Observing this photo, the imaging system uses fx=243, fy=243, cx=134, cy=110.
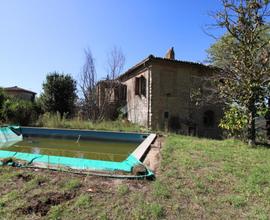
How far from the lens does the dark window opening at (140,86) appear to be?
14817 millimetres

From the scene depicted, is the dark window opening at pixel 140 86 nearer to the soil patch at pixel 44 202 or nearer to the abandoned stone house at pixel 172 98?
the abandoned stone house at pixel 172 98

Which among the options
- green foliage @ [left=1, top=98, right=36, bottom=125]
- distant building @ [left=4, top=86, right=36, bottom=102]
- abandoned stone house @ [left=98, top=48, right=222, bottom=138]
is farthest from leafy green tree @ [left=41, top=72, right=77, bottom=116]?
distant building @ [left=4, top=86, right=36, bottom=102]

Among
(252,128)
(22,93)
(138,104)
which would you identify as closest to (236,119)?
(252,128)

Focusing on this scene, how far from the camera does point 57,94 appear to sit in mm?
17891

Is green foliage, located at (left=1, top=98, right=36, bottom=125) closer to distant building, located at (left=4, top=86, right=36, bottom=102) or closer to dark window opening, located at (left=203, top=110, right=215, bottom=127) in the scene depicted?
dark window opening, located at (left=203, top=110, right=215, bottom=127)

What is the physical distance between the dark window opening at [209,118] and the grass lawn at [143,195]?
10.7 meters

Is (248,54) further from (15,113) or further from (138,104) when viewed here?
(15,113)

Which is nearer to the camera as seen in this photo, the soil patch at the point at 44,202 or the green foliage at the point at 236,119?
the soil patch at the point at 44,202

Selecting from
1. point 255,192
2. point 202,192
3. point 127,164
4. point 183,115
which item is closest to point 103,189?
point 127,164

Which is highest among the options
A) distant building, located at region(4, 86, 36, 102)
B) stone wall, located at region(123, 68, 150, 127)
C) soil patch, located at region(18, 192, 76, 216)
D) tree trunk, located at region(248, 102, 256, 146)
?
distant building, located at region(4, 86, 36, 102)

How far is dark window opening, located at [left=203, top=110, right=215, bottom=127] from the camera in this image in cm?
1521

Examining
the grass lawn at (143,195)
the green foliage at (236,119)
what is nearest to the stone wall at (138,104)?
the green foliage at (236,119)

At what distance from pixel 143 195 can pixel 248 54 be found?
6.47 m

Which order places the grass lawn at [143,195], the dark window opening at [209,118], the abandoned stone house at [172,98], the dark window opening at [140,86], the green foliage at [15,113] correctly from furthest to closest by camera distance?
the dark window opening at [209,118]
the dark window opening at [140,86]
the abandoned stone house at [172,98]
the green foliage at [15,113]
the grass lawn at [143,195]
